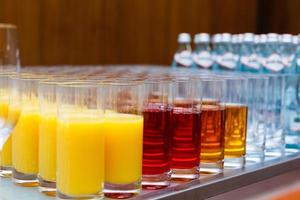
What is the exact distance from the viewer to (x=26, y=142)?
106 cm

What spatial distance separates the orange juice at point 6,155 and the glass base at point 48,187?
13 cm

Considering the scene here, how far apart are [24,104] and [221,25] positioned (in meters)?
3.10

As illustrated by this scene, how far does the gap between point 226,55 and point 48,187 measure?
113 cm

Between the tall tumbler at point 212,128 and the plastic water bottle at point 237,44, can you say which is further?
the plastic water bottle at point 237,44

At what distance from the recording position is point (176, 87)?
44.2 inches

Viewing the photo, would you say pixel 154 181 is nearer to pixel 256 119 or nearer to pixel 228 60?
pixel 256 119

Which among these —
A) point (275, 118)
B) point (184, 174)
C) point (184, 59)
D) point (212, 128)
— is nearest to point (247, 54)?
point (184, 59)

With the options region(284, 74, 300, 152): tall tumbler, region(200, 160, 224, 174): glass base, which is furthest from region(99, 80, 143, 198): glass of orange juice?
region(284, 74, 300, 152): tall tumbler

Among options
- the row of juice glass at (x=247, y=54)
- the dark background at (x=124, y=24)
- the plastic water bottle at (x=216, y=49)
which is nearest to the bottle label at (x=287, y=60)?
the row of juice glass at (x=247, y=54)

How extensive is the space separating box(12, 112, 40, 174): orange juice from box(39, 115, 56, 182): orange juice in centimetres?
5

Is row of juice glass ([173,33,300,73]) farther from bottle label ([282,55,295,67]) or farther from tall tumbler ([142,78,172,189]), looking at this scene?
tall tumbler ([142,78,172,189])

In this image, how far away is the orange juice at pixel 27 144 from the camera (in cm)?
106

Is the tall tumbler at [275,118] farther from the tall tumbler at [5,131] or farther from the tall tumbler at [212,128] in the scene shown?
the tall tumbler at [5,131]

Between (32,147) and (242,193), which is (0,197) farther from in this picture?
(242,193)
